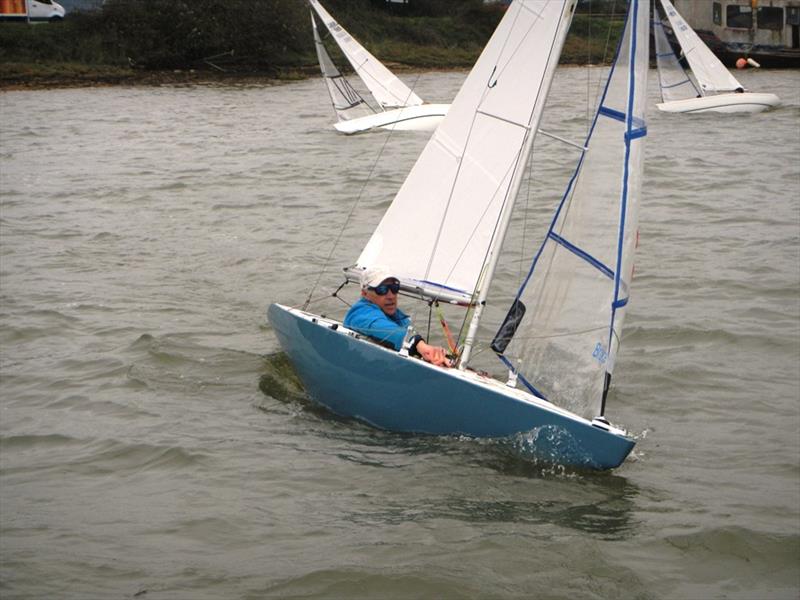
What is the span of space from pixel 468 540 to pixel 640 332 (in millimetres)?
5209

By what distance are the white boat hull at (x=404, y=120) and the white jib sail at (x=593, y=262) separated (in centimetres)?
1812

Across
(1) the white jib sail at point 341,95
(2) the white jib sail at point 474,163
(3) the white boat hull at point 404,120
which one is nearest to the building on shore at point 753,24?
(1) the white jib sail at point 341,95

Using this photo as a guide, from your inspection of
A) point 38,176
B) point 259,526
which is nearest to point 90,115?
point 38,176

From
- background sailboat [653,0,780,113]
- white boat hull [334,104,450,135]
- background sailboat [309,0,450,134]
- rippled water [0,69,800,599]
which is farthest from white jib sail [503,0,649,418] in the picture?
background sailboat [653,0,780,113]

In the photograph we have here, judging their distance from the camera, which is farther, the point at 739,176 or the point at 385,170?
the point at 385,170

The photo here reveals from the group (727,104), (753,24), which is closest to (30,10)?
(727,104)

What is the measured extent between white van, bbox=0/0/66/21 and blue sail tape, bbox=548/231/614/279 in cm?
4084

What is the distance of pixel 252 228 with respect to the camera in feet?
55.5

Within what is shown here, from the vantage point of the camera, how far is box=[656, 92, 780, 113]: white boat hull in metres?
28.4

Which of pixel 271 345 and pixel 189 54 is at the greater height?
pixel 189 54

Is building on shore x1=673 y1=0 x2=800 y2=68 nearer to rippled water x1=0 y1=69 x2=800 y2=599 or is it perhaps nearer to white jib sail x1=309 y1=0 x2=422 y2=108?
white jib sail x1=309 y1=0 x2=422 y2=108

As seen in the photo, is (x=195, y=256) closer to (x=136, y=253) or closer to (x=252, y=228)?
(x=136, y=253)

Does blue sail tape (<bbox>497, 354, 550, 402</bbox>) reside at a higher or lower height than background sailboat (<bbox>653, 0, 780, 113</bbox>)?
lower

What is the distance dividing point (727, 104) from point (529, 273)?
22.3 meters
